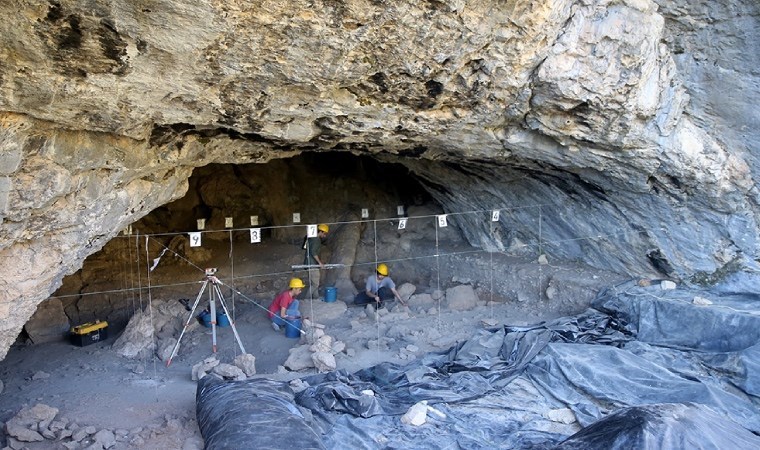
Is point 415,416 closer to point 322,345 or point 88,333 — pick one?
point 322,345

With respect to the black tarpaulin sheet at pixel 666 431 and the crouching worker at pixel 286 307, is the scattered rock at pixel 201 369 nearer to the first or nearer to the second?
the crouching worker at pixel 286 307

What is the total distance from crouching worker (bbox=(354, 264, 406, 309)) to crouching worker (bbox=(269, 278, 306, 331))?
1.29 metres

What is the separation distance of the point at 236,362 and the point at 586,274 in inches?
198

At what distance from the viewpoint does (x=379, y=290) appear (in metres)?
8.53

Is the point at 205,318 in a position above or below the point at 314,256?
below

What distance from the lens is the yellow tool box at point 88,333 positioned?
23.1 ft

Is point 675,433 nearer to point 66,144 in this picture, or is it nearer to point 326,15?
point 326,15

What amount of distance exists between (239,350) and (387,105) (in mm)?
3859

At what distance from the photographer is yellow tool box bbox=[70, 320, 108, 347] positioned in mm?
7039

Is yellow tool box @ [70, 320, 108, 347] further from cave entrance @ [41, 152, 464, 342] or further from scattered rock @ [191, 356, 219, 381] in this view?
scattered rock @ [191, 356, 219, 381]

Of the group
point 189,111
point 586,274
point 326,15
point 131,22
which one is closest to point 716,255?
point 586,274

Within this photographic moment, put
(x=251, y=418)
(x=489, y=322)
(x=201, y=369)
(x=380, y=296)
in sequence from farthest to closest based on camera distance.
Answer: (x=380, y=296)
(x=489, y=322)
(x=201, y=369)
(x=251, y=418)

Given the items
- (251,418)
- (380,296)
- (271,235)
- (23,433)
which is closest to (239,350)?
(380,296)

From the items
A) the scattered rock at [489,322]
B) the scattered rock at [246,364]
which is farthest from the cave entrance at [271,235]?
the scattered rock at [246,364]
